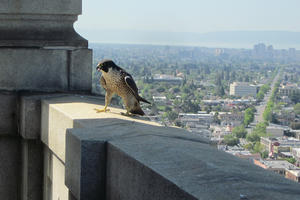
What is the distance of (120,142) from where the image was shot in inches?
72.9

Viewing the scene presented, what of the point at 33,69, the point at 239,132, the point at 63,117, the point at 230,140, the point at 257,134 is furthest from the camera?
the point at 239,132

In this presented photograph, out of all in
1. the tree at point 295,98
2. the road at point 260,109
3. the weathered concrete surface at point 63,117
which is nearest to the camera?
the weathered concrete surface at point 63,117

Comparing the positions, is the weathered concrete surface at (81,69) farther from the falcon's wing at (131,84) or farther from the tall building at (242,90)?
the tall building at (242,90)

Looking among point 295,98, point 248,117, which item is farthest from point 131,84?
point 295,98

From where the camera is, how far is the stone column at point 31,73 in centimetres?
293

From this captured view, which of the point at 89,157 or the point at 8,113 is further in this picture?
the point at 8,113

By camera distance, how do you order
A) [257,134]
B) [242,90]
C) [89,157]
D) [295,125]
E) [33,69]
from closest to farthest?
[89,157], [33,69], [257,134], [295,125], [242,90]

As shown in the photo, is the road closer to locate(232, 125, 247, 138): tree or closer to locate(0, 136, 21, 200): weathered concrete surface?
locate(232, 125, 247, 138): tree

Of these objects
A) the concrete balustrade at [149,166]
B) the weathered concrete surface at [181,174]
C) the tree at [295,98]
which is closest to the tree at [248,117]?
the tree at [295,98]

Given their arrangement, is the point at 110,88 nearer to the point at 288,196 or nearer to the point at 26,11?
the point at 26,11

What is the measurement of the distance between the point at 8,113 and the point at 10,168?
265 millimetres

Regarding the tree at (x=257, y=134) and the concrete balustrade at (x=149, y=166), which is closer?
the concrete balustrade at (x=149, y=166)

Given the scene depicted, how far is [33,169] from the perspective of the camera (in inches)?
114

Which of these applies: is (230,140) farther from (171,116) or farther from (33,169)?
(33,169)
